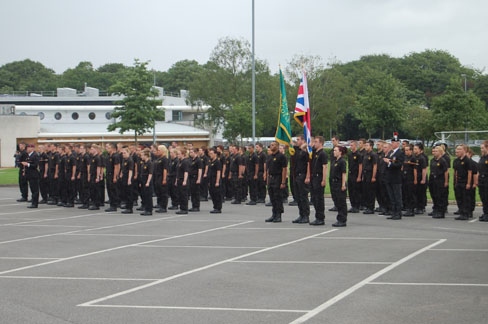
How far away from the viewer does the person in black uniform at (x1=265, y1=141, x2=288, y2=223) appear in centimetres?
1705

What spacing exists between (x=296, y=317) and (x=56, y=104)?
8175 centimetres

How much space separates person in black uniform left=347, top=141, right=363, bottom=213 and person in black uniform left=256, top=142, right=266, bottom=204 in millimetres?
3954

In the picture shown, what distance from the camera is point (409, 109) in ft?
253

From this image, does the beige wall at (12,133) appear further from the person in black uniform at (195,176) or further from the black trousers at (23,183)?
the person in black uniform at (195,176)

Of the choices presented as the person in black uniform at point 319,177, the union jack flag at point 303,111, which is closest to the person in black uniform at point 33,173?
the union jack flag at point 303,111

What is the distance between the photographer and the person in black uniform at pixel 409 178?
1858 centimetres

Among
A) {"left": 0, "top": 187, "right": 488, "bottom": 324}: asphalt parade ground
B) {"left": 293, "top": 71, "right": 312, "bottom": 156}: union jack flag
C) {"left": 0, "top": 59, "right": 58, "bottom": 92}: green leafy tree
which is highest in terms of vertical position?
{"left": 0, "top": 59, "right": 58, "bottom": 92}: green leafy tree

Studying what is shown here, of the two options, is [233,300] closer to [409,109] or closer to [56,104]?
[409,109]

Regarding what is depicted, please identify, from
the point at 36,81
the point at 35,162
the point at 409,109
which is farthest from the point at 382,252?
the point at 36,81

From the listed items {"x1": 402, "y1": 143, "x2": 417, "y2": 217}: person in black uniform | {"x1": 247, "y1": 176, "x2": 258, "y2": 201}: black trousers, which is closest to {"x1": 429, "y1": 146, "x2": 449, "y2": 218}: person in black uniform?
{"x1": 402, "y1": 143, "x2": 417, "y2": 217}: person in black uniform

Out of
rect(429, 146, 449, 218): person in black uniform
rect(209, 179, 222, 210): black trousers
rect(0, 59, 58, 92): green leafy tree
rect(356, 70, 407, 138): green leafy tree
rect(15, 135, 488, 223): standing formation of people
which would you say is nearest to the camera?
rect(15, 135, 488, 223): standing formation of people

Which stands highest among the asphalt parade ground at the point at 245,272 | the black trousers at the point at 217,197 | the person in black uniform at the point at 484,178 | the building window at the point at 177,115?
the building window at the point at 177,115

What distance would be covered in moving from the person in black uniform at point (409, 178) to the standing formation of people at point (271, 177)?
28mm

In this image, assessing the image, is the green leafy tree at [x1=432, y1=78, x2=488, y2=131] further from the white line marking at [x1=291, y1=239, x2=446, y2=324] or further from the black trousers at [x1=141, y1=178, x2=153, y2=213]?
the white line marking at [x1=291, y1=239, x2=446, y2=324]
